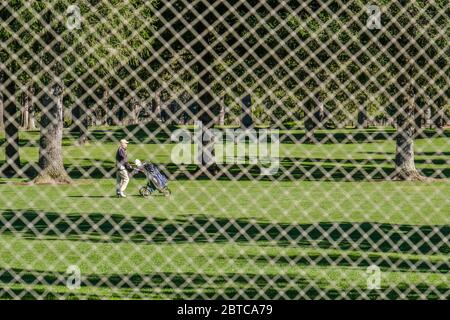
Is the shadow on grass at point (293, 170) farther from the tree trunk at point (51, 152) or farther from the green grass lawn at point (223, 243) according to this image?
the green grass lawn at point (223, 243)

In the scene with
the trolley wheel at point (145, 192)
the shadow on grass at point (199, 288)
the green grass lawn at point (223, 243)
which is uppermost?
the trolley wheel at point (145, 192)

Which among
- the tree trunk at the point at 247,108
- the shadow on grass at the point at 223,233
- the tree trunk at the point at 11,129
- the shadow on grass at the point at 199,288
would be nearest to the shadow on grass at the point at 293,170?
the tree trunk at the point at 11,129

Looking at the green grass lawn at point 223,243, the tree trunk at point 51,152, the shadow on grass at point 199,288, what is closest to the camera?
the shadow on grass at point 199,288

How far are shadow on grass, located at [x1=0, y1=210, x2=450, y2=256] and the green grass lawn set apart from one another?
0.03 meters

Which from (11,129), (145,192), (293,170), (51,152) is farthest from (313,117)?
(293,170)

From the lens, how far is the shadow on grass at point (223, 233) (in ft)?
36.8

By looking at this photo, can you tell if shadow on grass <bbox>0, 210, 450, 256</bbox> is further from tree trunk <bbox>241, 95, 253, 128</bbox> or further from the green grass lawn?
tree trunk <bbox>241, 95, 253, 128</bbox>

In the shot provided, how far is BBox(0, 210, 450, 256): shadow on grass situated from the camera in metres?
11.2

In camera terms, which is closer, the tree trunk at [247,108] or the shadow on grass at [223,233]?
the tree trunk at [247,108]

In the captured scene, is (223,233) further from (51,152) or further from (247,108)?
(51,152)

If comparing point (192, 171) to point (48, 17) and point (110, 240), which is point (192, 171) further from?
point (110, 240)

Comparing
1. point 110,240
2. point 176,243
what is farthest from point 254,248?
point 110,240

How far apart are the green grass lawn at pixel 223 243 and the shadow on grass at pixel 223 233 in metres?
0.03

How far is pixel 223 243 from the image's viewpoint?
11461 millimetres
